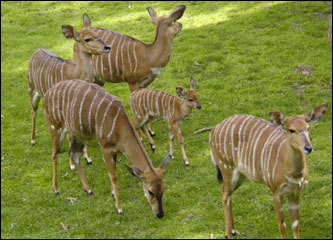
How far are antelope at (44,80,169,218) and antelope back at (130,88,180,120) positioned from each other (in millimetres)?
1168

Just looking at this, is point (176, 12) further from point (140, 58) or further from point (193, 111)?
point (193, 111)

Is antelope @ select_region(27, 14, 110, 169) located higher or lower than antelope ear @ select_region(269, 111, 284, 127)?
lower

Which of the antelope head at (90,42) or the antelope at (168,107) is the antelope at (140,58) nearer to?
the antelope at (168,107)

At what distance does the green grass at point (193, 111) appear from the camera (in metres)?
6.91

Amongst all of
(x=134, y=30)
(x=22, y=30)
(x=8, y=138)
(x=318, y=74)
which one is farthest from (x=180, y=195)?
(x=22, y=30)

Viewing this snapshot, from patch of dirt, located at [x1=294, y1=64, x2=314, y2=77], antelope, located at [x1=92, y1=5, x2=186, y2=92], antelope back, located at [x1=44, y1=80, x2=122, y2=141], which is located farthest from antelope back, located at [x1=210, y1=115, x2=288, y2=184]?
patch of dirt, located at [x1=294, y1=64, x2=314, y2=77]

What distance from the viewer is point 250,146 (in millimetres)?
5777

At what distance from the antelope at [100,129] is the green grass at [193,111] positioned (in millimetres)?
396

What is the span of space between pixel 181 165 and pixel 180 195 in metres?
0.92

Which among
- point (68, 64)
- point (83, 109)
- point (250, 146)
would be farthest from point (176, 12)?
point (250, 146)

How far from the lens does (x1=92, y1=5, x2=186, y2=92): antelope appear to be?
29.7 ft

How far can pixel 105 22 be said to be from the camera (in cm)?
1446

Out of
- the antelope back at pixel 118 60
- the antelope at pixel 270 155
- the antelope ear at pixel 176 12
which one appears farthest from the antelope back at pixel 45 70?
the antelope at pixel 270 155

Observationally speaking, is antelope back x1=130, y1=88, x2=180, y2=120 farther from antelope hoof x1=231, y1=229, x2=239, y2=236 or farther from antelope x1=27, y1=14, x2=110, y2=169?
antelope hoof x1=231, y1=229, x2=239, y2=236
